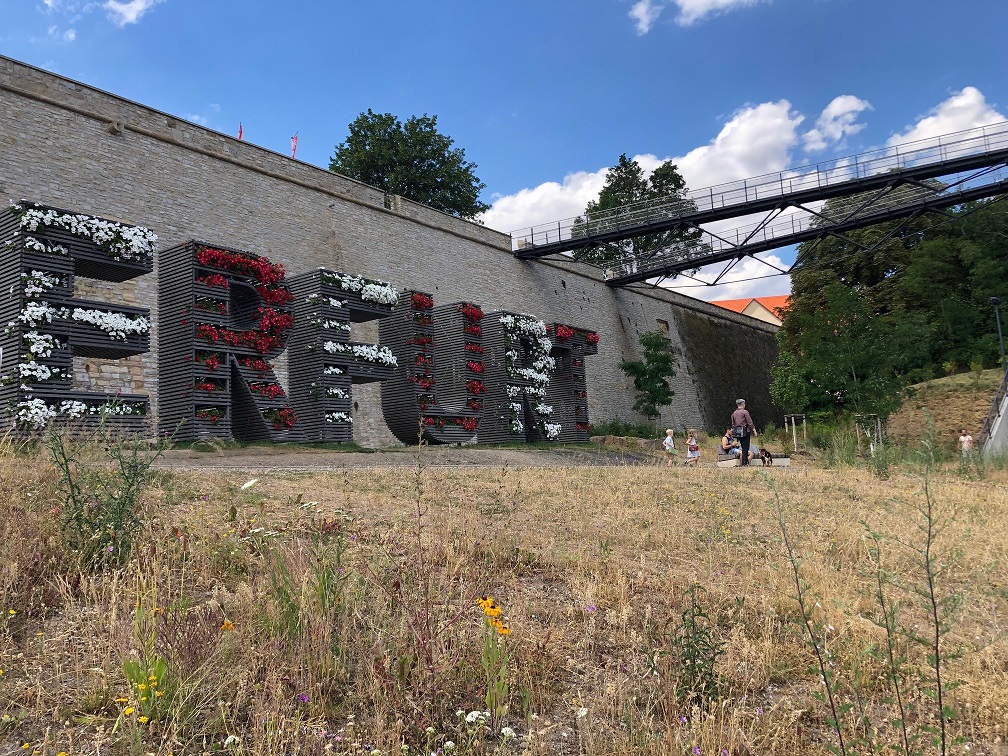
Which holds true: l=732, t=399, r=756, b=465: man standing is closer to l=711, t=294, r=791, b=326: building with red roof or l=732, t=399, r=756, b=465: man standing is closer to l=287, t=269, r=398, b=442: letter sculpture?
l=287, t=269, r=398, b=442: letter sculpture

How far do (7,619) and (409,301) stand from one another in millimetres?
15071

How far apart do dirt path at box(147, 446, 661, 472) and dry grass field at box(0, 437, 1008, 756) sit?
12.9 ft

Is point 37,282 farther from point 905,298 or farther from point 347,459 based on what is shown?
point 905,298

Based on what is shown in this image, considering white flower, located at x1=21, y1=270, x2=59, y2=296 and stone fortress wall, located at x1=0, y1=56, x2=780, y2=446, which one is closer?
white flower, located at x1=21, y1=270, x2=59, y2=296

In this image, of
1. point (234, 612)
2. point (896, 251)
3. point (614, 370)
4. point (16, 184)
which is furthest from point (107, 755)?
point (896, 251)

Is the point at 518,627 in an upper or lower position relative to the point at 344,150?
lower

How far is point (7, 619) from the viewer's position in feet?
10.9

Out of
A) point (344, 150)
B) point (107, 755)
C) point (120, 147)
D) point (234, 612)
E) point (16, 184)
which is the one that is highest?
point (344, 150)

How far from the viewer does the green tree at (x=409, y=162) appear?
121 feet

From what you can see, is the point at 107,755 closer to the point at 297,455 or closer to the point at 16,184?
the point at 297,455

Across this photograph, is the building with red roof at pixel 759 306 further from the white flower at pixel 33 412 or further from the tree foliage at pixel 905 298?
the white flower at pixel 33 412

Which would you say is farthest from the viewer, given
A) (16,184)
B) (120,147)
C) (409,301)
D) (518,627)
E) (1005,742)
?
(409,301)

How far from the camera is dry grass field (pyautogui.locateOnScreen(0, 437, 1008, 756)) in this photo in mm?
2715

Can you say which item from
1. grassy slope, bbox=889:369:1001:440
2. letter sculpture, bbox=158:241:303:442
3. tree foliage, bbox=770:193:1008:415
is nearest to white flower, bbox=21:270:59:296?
letter sculpture, bbox=158:241:303:442
